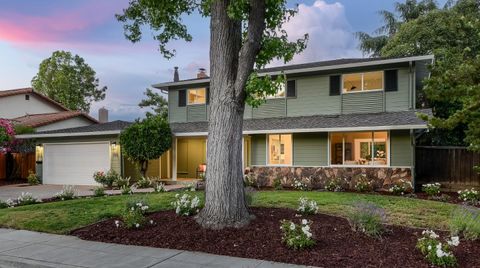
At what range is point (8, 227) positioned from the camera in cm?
830

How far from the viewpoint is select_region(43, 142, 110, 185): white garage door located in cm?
1939

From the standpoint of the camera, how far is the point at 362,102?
1590cm

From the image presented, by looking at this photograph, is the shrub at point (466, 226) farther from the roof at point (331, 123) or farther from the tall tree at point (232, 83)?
the roof at point (331, 123)

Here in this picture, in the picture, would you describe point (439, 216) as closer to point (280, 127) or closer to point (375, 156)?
point (375, 156)

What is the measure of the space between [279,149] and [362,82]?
172 inches

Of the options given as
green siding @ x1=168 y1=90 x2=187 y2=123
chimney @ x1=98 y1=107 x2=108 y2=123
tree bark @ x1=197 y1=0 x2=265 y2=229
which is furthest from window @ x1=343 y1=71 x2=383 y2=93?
chimney @ x1=98 y1=107 x2=108 y2=123

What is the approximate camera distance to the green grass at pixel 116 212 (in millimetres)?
7945

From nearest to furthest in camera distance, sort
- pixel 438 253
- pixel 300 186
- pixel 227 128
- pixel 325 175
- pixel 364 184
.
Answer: pixel 438 253 < pixel 227 128 < pixel 364 184 < pixel 300 186 < pixel 325 175

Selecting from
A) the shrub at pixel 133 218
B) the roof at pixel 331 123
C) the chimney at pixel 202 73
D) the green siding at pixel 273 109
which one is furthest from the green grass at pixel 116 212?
the chimney at pixel 202 73

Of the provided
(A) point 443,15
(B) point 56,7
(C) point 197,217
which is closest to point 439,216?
(C) point 197,217

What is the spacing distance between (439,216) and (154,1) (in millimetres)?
7541

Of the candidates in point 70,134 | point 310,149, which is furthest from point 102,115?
point 310,149

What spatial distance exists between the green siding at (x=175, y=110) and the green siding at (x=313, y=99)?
18.5 ft

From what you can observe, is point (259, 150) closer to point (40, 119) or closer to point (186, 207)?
point (186, 207)
